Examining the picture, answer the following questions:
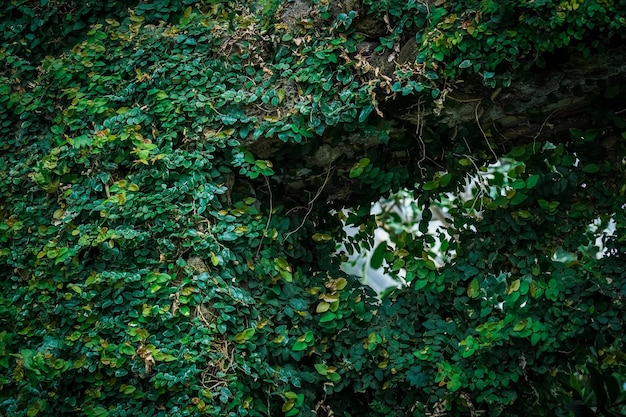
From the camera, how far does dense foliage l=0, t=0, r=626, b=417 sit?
3.46m

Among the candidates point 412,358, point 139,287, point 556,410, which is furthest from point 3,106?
point 556,410

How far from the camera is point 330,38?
3.66 m

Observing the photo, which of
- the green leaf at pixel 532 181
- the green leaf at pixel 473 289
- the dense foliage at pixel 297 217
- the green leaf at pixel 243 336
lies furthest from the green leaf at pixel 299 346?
the green leaf at pixel 532 181

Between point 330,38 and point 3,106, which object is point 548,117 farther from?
point 3,106

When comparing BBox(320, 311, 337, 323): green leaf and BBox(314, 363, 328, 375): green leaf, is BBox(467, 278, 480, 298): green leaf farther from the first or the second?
BBox(314, 363, 328, 375): green leaf

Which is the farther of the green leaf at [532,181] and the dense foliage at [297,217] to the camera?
the green leaf at [532,181]

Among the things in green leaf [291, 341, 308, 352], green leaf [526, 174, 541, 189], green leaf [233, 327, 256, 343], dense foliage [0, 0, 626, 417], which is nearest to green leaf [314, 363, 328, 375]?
dense foliage [0, 0, 626, 417]

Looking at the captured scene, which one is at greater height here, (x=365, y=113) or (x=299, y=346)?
(x=365, y=113)

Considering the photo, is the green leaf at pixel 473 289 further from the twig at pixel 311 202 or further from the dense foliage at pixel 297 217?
the twig at pixel 311 202

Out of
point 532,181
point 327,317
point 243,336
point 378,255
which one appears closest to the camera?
point 243,336

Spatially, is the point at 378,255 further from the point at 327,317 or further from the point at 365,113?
the point at 365,113

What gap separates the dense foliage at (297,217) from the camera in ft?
11.3

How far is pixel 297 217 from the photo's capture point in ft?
13.1

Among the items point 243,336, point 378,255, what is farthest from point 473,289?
point 243,336
